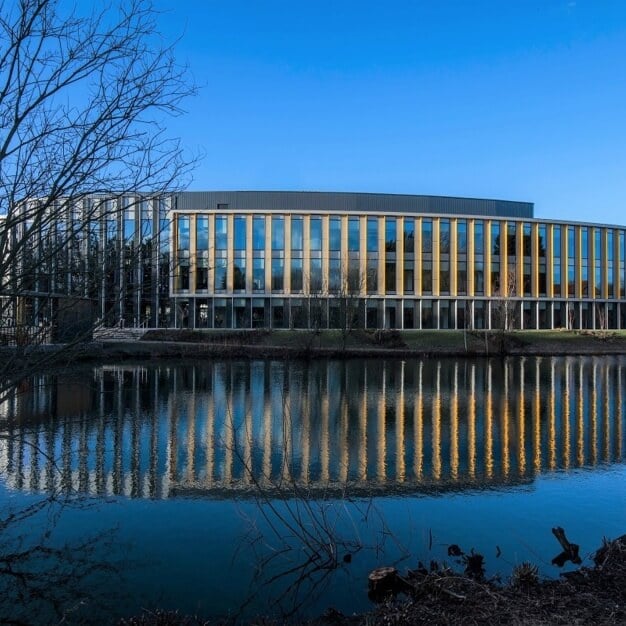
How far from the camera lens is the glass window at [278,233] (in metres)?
61.6

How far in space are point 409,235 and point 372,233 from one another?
13.2ft

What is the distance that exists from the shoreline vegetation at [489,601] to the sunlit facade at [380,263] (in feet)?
168

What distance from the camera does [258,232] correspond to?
61656 mm

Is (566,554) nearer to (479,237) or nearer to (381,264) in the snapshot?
(381,264)

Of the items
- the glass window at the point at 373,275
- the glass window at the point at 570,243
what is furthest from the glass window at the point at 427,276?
the glass window at the point at 570,243

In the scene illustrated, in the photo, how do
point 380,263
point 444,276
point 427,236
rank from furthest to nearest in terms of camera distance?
point 444,276, point 427,236, point 380,263

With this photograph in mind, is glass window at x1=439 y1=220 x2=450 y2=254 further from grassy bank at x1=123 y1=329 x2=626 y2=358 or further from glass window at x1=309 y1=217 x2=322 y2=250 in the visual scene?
glass window at x1=309 y1=217 x2=322 y2=250

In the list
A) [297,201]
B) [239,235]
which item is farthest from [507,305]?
[239,235]

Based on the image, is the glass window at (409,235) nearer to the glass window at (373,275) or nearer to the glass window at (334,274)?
the glass window at (373,275)

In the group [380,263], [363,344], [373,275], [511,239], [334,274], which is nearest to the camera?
[363,344]

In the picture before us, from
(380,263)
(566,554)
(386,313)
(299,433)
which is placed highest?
(380,263)

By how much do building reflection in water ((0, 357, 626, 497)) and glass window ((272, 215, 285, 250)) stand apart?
35320mm

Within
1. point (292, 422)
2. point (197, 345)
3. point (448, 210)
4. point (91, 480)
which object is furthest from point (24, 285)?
point (448, 210)

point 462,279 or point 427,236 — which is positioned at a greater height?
point 427,236
